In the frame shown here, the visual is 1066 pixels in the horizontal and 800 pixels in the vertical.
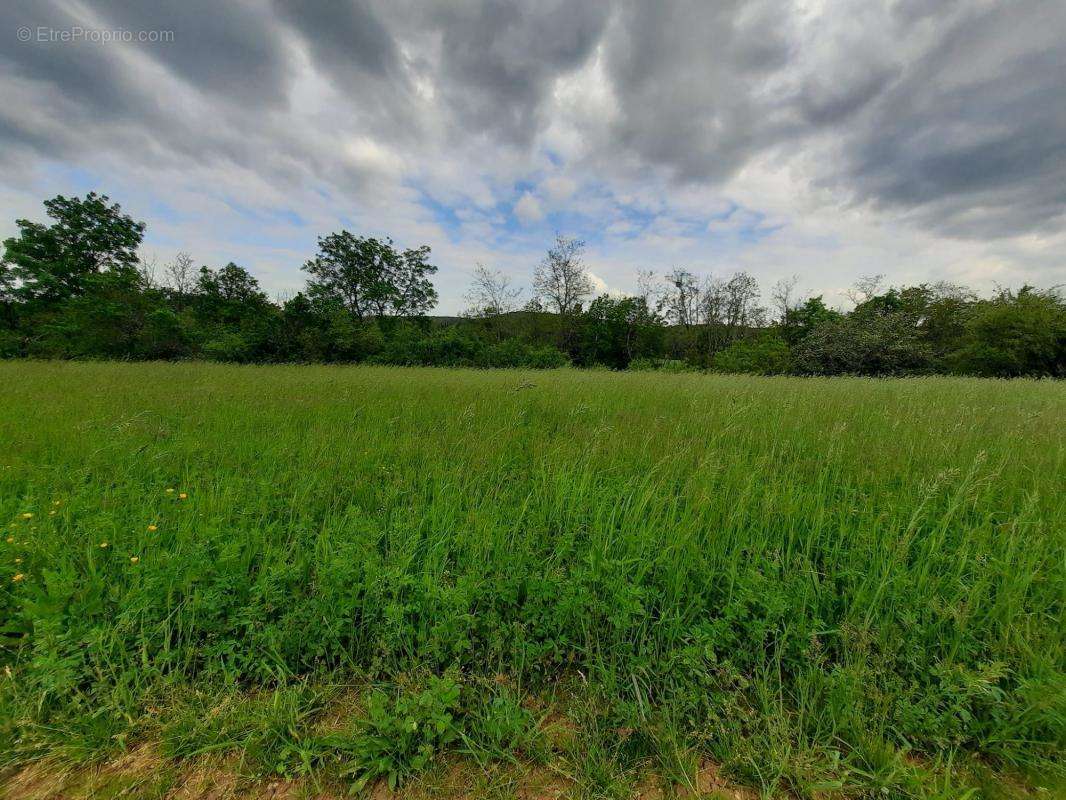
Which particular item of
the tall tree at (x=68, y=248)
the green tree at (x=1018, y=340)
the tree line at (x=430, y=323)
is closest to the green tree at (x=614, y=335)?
the tree line at (x=430, y=323)

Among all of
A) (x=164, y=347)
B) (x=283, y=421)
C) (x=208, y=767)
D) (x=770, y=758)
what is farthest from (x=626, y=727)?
(x=164, y=347)

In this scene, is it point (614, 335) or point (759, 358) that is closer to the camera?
point (759, 358)

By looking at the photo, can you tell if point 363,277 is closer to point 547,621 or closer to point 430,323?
point 430,323

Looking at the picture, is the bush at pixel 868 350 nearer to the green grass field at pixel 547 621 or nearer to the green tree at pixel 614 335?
the green tree at pixel 614 335

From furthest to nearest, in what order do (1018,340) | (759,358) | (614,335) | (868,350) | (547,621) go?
(614,335)
(759,358)
(868,350)
(1018,340)
(547,621)

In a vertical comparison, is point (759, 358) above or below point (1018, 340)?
below

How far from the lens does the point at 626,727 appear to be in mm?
1355

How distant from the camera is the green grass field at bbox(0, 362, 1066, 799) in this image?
1260 mm

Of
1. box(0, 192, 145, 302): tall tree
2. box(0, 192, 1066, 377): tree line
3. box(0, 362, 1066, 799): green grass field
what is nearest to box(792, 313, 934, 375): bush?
box(0, 192, 1066, 377): tree line

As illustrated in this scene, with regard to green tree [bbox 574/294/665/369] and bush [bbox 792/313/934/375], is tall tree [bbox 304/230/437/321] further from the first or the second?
bush [bbox 792/313/934/375]

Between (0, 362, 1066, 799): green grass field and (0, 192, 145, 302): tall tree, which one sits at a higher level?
(0, 192, 145, 302): tall tree

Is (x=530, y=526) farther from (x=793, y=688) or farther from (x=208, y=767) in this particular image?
(x=208, y=767)

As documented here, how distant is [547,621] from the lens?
169cm

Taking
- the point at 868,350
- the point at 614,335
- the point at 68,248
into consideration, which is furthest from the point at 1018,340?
the point at 68,248
